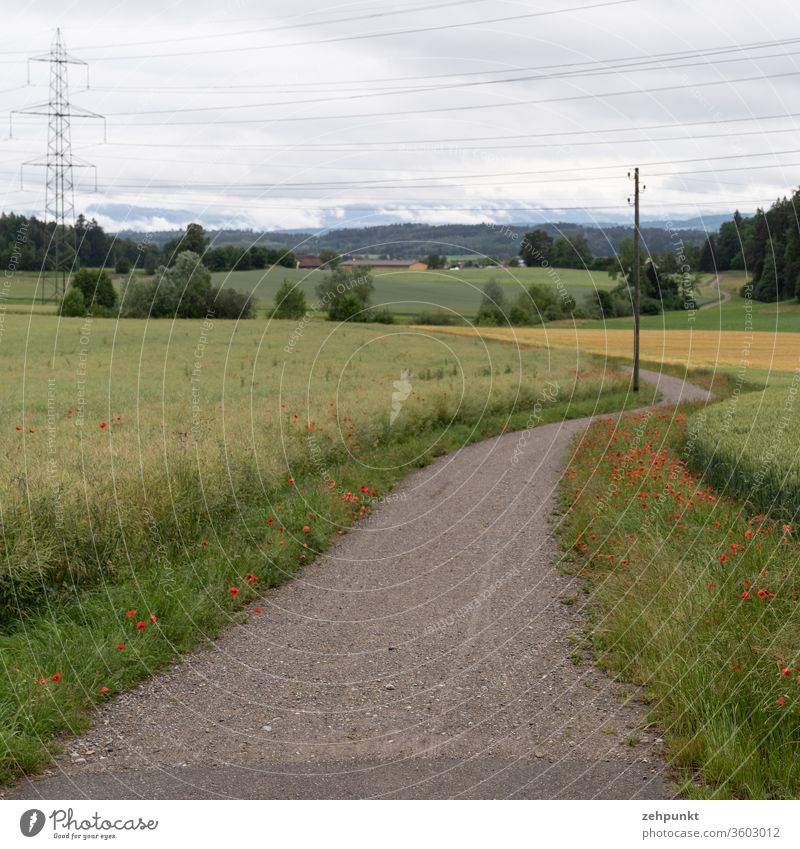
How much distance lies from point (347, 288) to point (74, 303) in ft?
77.3

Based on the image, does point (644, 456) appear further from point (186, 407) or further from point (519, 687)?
point (186, 407)

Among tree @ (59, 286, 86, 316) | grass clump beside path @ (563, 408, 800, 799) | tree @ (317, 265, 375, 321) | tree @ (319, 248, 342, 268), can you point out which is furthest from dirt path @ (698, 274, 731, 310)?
tree @ (59, 286, 86, 316)

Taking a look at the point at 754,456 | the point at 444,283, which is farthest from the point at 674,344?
the point at 754,456

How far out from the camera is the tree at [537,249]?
13.6 metres

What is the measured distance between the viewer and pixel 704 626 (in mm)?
7355

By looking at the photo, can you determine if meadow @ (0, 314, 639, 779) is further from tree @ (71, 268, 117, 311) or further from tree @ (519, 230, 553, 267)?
tree @ (71, 268, 117, 311)

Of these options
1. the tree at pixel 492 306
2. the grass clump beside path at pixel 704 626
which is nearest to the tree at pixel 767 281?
the tree at pixel 492 306

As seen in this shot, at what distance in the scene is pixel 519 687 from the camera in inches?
296

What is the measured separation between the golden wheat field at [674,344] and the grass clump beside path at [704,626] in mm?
26878

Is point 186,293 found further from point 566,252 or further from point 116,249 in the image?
point 566,252

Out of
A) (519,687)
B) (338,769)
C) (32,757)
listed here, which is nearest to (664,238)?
(519,687)

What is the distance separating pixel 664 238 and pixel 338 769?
24.4ft

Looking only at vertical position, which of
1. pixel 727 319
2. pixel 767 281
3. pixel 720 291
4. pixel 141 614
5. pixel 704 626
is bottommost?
pixel 141 614

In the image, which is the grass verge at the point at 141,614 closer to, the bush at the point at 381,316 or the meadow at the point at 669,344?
the meadow at the point at 669,344
